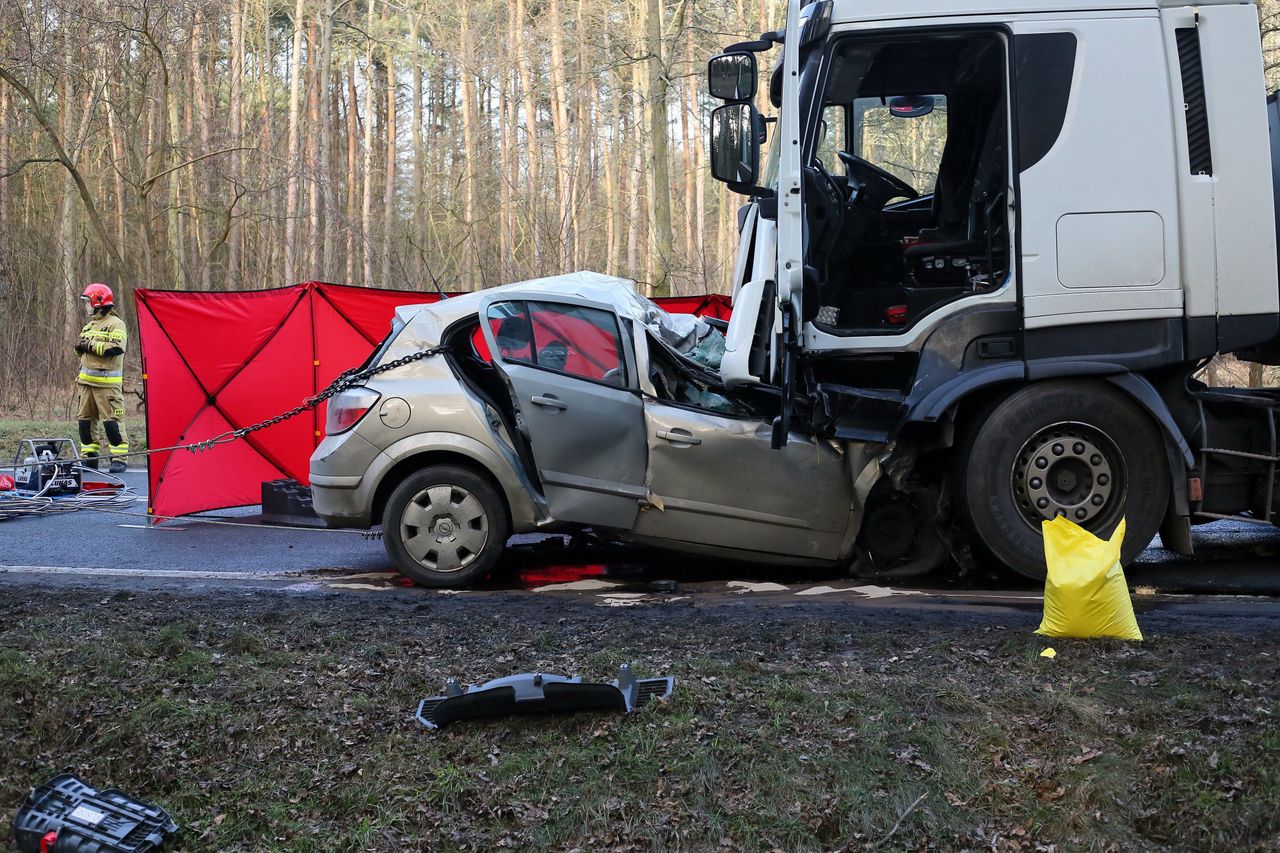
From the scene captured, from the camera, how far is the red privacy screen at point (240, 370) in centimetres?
945

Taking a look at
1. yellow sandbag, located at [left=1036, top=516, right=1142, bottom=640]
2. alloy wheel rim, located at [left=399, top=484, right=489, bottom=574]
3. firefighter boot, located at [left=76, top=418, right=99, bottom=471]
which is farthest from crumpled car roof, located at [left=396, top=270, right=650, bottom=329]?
firefighter boot, located at [left=76, top=418, right=99, bottom=471]

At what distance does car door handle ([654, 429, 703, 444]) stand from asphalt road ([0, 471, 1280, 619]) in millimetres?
884

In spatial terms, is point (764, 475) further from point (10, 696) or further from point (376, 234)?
point (376, 234)

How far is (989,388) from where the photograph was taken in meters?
6.00

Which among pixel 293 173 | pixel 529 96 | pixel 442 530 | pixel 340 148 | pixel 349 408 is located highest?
pixel 529 96

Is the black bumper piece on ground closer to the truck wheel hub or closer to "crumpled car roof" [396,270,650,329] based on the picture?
"crumpled car roof" [396,270,650,329]

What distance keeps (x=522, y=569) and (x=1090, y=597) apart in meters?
3.77

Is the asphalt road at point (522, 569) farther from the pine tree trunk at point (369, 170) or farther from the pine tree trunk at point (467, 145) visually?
the pine tree trunk at point (467, 145)

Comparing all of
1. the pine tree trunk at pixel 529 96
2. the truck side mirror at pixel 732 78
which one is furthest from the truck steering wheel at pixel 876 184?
the pine tree trunk at pixel 529 96

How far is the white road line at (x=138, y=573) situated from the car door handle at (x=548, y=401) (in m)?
2.03

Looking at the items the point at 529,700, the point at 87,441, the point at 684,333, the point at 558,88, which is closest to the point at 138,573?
the point at 684,333

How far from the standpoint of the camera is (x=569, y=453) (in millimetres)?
6445

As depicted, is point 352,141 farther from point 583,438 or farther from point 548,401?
point 583,438

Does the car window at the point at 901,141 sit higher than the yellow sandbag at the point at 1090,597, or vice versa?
the car window at the point at 901,141
